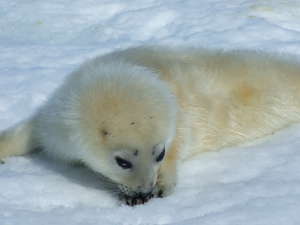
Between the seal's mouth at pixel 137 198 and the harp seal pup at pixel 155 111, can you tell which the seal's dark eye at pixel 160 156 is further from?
the seal's mouth at pixel 137 198

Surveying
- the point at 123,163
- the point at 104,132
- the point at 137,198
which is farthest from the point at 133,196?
the point at 104,132

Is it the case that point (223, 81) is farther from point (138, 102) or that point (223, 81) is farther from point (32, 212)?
point (32, 212)

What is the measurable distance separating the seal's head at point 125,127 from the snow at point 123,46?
0.14 m

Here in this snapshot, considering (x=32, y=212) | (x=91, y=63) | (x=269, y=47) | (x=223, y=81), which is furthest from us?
(x=269, y=47)

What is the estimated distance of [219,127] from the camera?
13.3 ft

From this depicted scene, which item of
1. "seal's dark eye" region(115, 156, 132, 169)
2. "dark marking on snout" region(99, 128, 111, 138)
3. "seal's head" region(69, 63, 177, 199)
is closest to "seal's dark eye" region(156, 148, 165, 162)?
"seal's head" region(69, 63, 177, 199)

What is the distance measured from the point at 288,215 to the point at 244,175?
642mm

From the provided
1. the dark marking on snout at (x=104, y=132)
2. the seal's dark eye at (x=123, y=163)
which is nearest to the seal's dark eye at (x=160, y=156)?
the seal's dark eye at (x=123, y=163)

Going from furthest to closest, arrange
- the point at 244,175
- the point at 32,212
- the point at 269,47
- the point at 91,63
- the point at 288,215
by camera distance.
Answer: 1. the point at 269,47
2. the point at 91,63
3. the point at 244,175
4. the point at 32,212
5. the point at 288,215

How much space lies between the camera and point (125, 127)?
10.6ft

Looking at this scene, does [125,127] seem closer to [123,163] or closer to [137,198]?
[123,163]

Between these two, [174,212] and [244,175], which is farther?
[244,175]

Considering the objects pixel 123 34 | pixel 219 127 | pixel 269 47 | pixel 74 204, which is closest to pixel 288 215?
pixel 74 204

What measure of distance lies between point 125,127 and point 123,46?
7.79 ft
